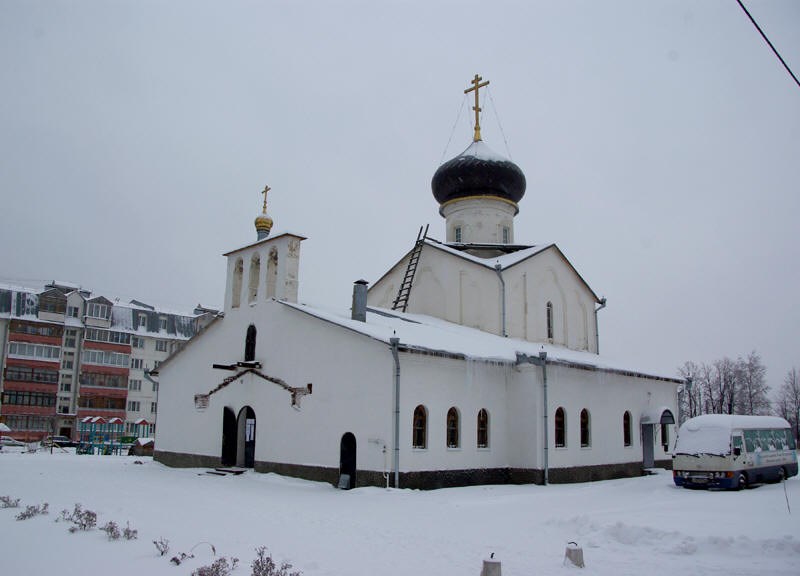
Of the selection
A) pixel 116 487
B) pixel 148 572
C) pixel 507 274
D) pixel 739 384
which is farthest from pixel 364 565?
pixel 739 384

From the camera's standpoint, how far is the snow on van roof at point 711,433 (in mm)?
16438

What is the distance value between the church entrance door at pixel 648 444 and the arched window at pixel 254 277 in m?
14.2

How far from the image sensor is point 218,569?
7.19 meters

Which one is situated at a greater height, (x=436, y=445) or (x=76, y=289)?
(x=76, y=289)

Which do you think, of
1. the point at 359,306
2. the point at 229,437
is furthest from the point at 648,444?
the point at 229,437

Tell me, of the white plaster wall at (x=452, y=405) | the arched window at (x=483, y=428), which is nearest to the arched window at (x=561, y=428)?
the white plaster wall at (x=452, y=405)

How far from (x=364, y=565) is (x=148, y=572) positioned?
241 cm

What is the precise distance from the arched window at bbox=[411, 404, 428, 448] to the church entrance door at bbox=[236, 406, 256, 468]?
6372mm

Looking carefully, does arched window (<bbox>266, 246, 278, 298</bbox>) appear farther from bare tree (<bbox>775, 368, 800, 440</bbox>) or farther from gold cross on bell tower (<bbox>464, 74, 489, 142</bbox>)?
bare tree (<bbox>775, 368, 800, 440</bbox>)

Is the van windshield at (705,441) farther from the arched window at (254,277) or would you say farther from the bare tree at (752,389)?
the bare tree at (752,389)

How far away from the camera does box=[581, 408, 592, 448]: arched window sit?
20.9 meters

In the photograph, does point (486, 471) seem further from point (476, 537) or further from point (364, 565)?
point (364, 565)

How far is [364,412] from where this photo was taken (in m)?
16.5

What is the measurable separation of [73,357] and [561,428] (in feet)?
143
